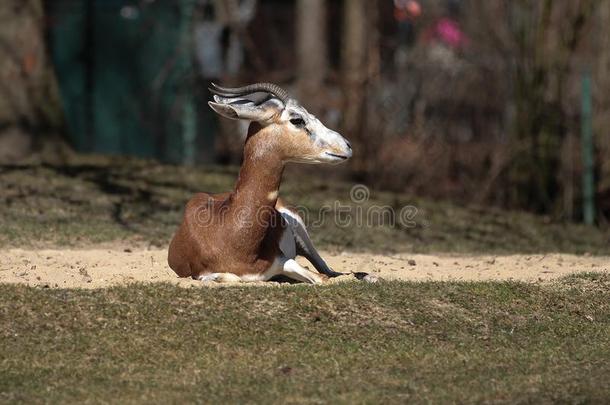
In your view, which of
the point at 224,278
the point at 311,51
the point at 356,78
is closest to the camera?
the point at 224,278

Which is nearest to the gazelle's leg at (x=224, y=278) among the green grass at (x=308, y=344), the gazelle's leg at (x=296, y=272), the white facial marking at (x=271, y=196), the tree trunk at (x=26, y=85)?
the green grass at (x=308, y=344)

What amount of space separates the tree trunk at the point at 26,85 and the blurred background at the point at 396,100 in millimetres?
15

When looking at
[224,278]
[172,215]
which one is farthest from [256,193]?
[172,215]

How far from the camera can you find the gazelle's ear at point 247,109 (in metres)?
8.63

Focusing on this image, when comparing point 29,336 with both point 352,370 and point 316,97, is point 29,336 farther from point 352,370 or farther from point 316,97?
point 316,97

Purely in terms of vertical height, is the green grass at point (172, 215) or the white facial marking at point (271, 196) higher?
the white facial marking at point (271, 196)

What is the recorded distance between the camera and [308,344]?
7.53 meters

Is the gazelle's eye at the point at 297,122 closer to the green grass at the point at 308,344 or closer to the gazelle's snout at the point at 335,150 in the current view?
the gazelle's snout at the point at 335,150

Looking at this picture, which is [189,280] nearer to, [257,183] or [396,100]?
[257,183]

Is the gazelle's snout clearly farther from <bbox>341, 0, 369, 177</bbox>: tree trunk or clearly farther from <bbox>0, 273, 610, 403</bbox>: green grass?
<bbox>341, 0, 369, 177</bbox>: tree trunk

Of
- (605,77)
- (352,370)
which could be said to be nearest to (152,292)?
(352,370)

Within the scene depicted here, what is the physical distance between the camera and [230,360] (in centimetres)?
721

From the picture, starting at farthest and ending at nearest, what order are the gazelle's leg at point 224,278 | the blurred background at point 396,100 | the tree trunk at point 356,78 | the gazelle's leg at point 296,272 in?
the tree trunk at point 356,78
the blurred background at point 396,100
the gazelle's leg at point 296,272
the gazelle's leg at point 224,278

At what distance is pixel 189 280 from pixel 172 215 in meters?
4.48
